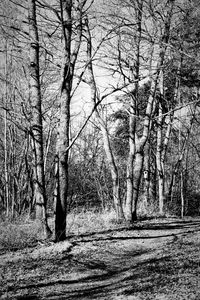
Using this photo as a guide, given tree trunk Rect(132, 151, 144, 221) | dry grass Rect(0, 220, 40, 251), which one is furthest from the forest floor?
tree trunk Rect(132, 151, 144, 221)

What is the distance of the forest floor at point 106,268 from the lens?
146 inches

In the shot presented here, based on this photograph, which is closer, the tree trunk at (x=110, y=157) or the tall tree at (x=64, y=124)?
the tall tree at (x=64, y=124)

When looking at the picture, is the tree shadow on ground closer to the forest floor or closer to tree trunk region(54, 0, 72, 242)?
the forest floor

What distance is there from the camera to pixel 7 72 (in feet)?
32.6

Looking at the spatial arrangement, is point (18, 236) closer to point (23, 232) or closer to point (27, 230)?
point (23, 232)

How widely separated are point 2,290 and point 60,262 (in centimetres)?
132

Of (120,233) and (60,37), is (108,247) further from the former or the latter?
(60,37)

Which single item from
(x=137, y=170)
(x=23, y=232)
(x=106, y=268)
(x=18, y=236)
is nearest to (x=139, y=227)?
(x=137, y=170)

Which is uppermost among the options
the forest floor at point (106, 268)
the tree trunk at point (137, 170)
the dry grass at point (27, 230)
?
the tree trunk at point (137, 170)

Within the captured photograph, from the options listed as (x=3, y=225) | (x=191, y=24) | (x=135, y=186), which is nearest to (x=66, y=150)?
(x=3, y=225)

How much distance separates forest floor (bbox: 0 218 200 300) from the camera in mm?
3697

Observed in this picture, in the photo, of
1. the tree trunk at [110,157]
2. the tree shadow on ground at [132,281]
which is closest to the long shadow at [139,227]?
Answer: the tree trunk at [110,157]

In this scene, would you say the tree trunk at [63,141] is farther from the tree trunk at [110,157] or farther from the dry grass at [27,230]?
the tree trunk at [110,157]

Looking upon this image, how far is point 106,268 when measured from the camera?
16.4ft
